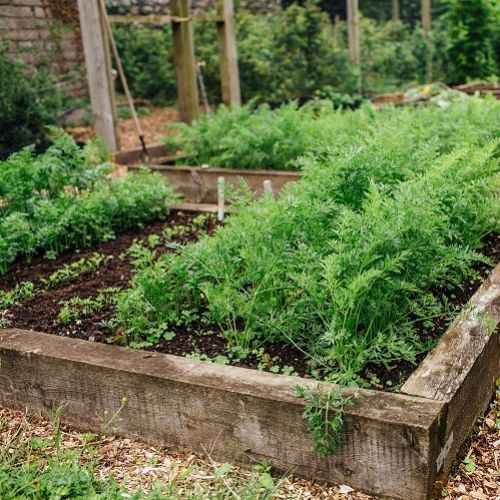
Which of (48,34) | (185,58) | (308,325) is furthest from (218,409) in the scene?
(185,58)

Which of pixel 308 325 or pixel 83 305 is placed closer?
pixel 308 325

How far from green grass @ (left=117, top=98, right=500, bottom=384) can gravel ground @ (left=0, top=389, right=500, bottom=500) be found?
1.32ft

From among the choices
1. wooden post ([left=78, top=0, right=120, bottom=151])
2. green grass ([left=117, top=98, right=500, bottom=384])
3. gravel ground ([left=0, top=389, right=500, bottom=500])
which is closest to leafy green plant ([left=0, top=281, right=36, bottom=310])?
green grass ([left=117, top=98, right=500, bottom=384])

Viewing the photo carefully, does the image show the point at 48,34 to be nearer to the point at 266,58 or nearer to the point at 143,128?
the point at 143,128

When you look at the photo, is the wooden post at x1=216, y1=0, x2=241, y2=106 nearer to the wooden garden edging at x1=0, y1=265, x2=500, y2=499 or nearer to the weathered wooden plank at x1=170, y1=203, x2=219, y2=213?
the weathered wooden plank at x1=170, y1=203, x2=219, y2=213

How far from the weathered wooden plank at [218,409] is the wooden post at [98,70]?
4.79m

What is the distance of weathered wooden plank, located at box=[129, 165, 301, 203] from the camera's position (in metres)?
6.05

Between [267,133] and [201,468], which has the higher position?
[267,133]

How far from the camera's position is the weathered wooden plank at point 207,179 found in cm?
605

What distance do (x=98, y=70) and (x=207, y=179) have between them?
2.04 m

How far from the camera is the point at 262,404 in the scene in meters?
2.53

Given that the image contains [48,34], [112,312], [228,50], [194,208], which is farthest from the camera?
[228,50]

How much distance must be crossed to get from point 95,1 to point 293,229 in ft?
17.1

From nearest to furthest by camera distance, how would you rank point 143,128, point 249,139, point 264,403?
point 264,403 < point 249,139 < point 143,128
